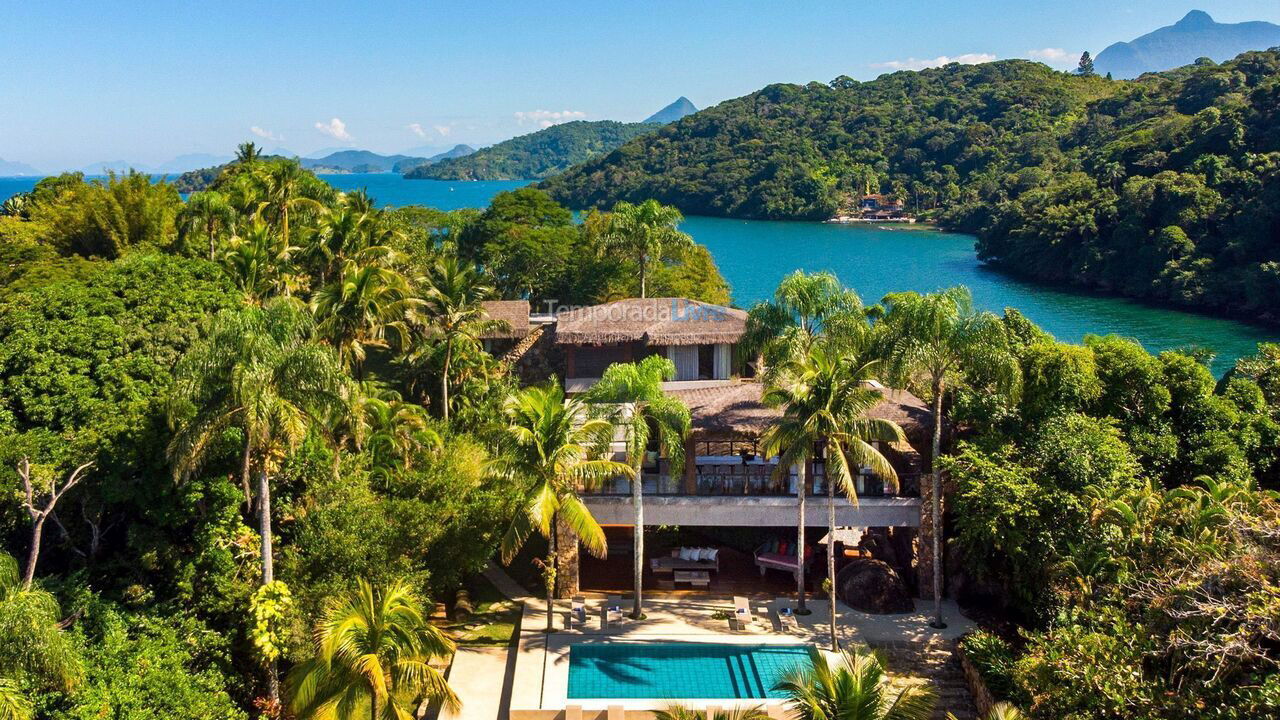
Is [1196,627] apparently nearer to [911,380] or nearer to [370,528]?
[911,380]

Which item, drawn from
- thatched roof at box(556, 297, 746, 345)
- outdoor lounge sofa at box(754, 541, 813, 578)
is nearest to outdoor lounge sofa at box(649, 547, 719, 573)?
outdoor lounge sofa at box(754, 541, 813, 578)

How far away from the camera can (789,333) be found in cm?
2144

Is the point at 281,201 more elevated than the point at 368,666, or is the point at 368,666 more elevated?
the point at 281,201

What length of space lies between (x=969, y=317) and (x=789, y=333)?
421 centimetres

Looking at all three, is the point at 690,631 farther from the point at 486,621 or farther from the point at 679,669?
the point at 486,621

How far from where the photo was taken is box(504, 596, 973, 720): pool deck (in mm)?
17594

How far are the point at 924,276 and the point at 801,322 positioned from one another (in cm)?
6575

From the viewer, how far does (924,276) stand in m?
84.1

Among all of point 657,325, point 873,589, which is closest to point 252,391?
point 873,589

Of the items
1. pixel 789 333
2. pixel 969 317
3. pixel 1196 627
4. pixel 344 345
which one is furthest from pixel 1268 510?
pixel 344 345

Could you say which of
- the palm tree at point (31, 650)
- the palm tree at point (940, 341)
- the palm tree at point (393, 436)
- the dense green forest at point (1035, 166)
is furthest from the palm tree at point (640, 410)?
the dense green forest at point (1035, 166)

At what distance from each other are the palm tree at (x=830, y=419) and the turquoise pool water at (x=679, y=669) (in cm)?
170

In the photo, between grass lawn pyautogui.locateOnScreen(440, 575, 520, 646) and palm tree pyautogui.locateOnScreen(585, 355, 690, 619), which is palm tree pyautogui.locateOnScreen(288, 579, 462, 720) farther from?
palm tree pyautogui.locateOnScreen(585, 355, 690, 619)

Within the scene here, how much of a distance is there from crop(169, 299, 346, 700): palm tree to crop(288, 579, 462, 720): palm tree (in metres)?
3.56
